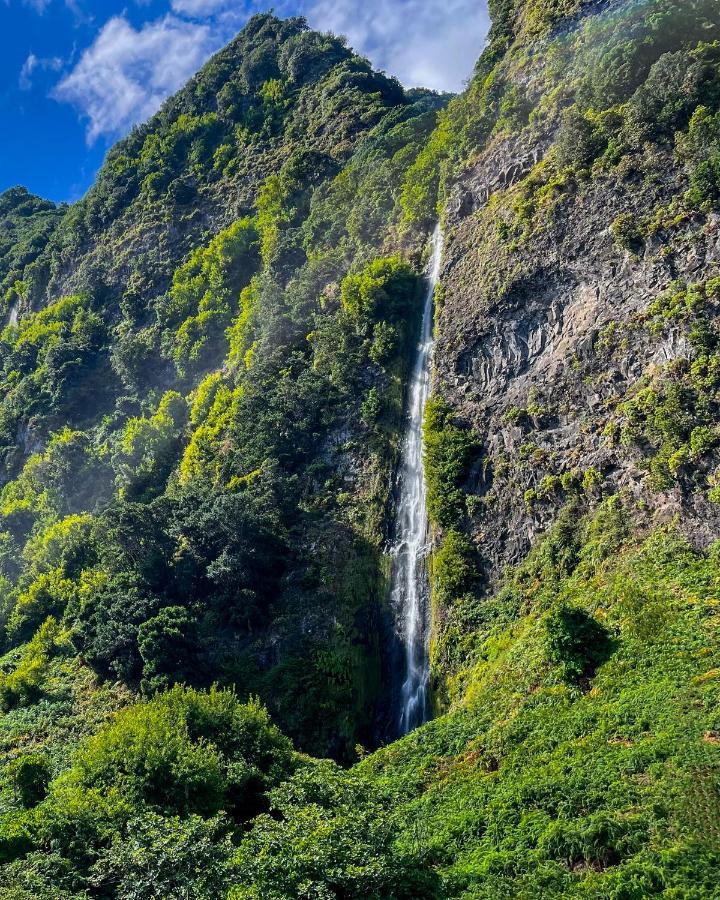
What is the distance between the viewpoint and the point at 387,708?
110ft

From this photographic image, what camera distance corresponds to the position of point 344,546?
39.0m

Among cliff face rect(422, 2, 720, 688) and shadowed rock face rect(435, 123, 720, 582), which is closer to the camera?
cliff face rect(422, 2, 720, 688)

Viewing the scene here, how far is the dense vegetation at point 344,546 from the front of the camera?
17828 mm

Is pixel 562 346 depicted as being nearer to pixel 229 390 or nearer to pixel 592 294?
pixel 592 294

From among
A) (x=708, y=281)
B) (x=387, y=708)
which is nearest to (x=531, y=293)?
(x=708, y=281)

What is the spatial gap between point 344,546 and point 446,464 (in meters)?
7.13

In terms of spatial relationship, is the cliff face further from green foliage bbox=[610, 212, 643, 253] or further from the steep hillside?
the steep hillside

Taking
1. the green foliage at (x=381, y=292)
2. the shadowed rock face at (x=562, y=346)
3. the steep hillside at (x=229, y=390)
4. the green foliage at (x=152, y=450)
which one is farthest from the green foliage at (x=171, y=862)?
the green foliage at (x=152, y=450)

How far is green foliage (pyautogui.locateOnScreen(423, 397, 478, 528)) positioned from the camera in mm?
35625

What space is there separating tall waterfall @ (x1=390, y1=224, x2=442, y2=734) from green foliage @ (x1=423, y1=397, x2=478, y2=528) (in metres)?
1.67

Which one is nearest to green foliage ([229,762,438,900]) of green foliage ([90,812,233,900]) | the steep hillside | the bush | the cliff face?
green foliage ([90,812,233,900])

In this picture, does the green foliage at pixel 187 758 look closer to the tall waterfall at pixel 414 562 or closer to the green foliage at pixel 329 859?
the green foliage at pixel 329 859

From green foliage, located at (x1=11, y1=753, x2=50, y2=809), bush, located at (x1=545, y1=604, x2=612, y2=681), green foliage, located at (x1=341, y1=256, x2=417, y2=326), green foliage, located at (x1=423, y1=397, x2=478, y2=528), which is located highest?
green foliage, located at (x1=341, y1=256, x2=417, y2=326)

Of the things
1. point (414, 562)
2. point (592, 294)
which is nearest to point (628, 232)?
point (592, 294)
